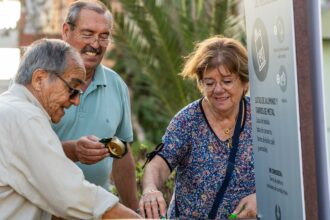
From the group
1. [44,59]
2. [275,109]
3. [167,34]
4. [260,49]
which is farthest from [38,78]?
[167,34]

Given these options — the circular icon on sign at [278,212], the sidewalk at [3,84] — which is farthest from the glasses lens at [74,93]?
the sidewalk at [3,84]

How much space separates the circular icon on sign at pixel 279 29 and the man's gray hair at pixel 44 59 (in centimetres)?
109

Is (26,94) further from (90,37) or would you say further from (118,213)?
(90,37)

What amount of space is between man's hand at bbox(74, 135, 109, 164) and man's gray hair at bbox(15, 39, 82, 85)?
44 cm

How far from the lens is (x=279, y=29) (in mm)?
2926

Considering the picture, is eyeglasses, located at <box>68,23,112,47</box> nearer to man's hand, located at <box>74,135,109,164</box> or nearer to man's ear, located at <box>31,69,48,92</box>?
man's hand, located at <box>74,135,109,164</box>

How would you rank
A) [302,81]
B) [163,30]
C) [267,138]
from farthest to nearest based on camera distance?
[163,30], [267,138], [302,81]

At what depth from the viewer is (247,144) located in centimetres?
442

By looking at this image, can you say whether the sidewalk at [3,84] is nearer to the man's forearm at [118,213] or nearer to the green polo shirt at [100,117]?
the green polo shirt at [100,117]

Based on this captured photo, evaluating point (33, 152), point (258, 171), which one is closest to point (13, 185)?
point (33, 152)

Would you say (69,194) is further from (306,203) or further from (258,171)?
(306,203)

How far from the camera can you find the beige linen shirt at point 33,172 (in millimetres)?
3465

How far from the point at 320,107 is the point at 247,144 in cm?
156

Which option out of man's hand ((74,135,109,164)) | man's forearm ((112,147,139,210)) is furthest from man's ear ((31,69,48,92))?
man's forearm ((112,147,139,210))
